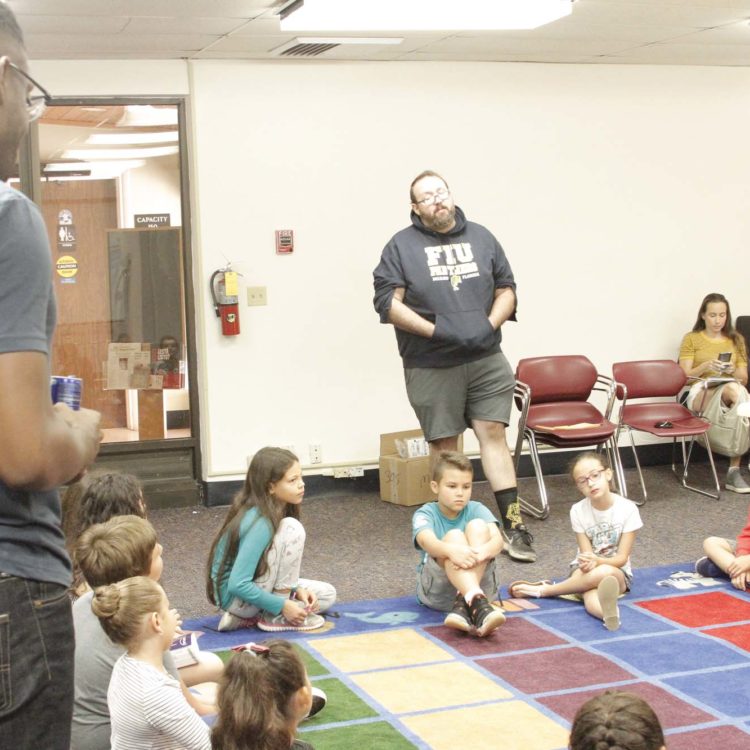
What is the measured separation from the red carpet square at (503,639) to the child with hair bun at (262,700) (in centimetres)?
184

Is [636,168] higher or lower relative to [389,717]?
higher

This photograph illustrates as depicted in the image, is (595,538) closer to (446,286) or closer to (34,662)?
(446,286)

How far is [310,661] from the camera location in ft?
13.3

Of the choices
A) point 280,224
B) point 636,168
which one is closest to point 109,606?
point 280,224

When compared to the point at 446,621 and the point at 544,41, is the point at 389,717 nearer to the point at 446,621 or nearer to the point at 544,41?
the point at 446,621

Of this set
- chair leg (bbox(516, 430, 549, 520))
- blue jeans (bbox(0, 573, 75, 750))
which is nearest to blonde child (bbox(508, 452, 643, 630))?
chair leg (bbox(516, 430, 549, 520))

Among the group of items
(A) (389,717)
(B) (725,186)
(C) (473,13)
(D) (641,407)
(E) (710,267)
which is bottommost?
(A) (389,717)

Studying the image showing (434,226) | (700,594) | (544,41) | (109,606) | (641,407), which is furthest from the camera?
(641,407)

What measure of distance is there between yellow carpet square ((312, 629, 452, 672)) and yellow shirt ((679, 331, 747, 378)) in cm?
370

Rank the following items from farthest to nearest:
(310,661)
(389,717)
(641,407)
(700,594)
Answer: (641,407)
(700,594)
(310,661)
(389,717)

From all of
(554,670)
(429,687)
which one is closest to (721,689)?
(554,670)

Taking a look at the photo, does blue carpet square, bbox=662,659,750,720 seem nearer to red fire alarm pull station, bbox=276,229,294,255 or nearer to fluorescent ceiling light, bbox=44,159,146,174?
red fire alarm pull station, bbox=276,229,294,255

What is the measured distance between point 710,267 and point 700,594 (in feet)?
11.5

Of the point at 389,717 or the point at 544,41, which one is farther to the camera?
the point at 544,41
